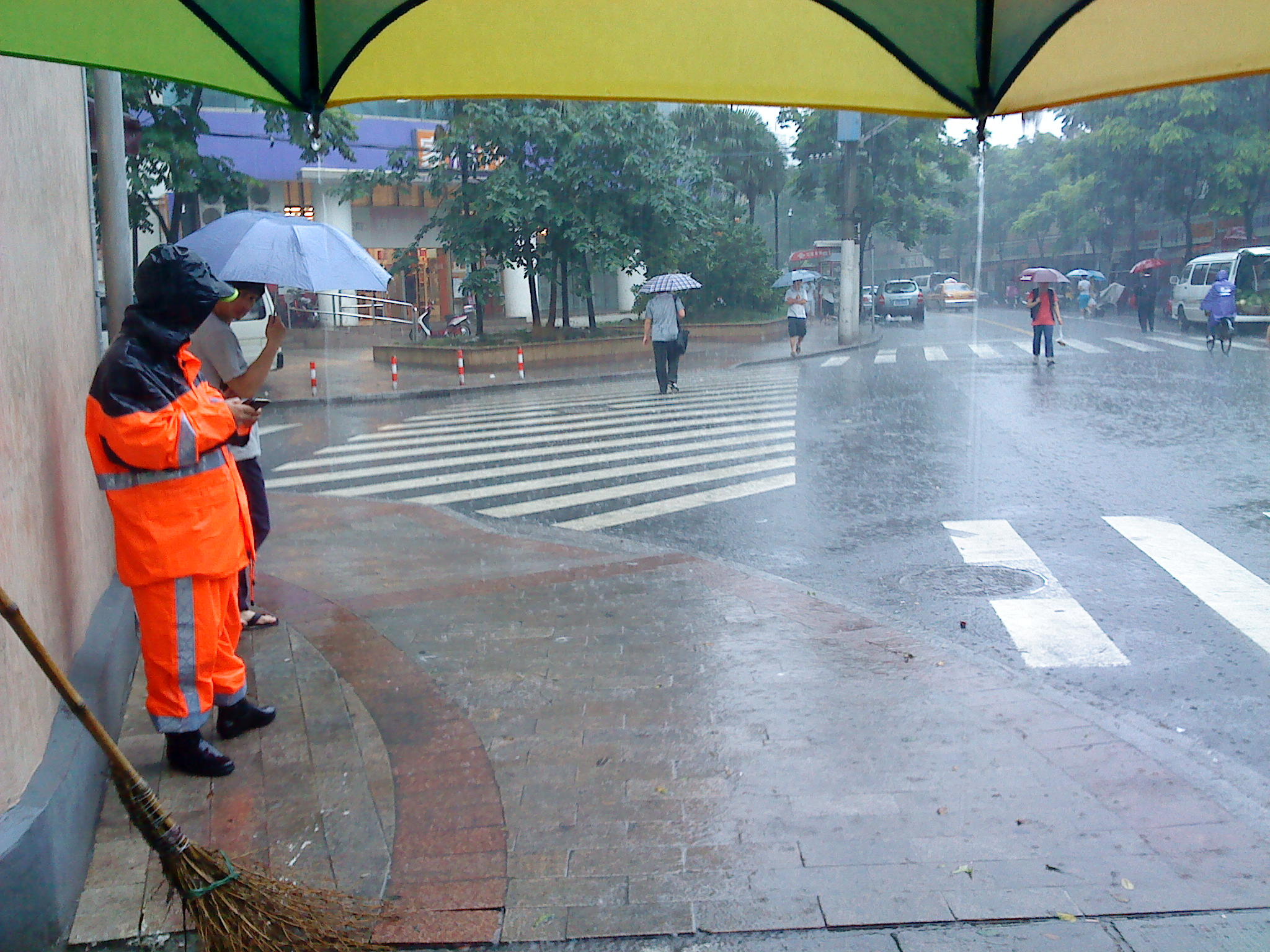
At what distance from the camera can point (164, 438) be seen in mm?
3633

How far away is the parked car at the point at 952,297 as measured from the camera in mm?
60688

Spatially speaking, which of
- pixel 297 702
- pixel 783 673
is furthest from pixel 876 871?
pixel 297 702

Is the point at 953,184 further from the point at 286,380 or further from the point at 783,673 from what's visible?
the point at 783,673

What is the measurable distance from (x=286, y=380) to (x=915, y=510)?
53.8ft

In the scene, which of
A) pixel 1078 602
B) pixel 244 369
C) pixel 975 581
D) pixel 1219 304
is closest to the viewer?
pixel 244 369

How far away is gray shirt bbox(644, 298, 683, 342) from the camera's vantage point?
17.5 m

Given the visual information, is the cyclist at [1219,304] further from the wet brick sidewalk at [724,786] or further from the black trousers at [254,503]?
the black trousers at [254,503]

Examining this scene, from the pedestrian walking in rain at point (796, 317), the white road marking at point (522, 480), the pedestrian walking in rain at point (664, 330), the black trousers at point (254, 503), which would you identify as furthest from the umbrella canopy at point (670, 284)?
the black trousers at point (254, 503)

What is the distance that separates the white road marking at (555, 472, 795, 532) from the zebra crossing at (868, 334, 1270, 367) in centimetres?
1549

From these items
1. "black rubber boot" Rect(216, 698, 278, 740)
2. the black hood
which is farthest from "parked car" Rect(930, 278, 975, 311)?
the black hood

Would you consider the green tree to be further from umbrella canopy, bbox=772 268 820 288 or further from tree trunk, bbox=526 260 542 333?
umbrella canopy, bbox=772 268 820 288

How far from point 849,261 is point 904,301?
16.0m

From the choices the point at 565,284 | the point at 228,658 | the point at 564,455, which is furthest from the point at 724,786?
the point at 565,284

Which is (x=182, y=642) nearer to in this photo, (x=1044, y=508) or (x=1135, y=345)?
Answer: (x=1044, y=508)
